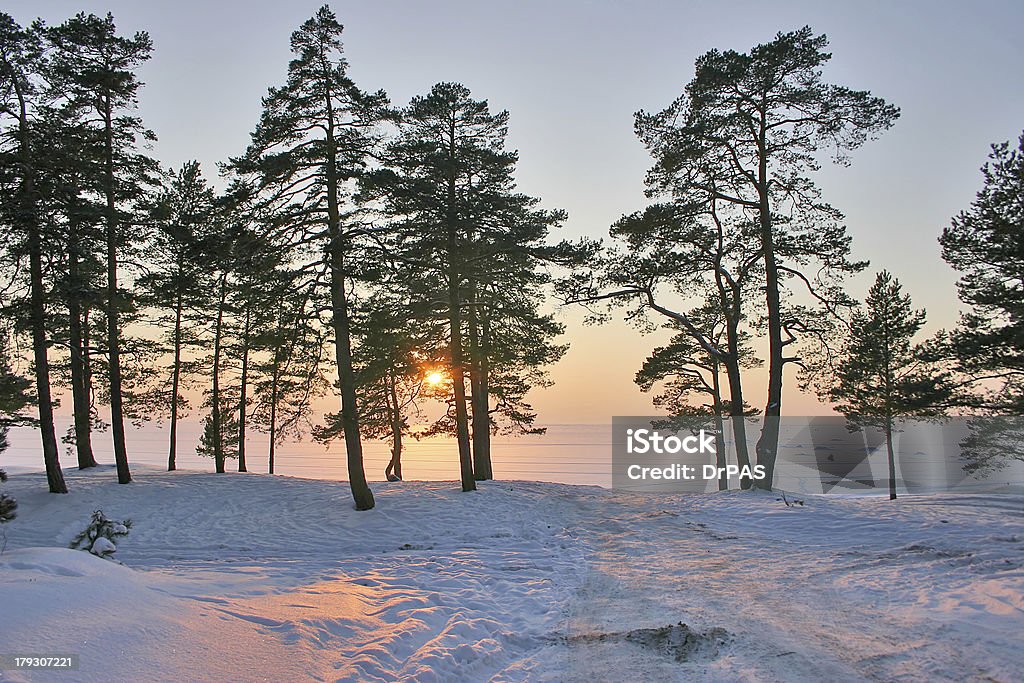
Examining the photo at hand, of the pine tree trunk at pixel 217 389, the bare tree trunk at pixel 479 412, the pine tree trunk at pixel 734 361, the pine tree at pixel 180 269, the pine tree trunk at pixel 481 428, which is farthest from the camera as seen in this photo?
the pine tree trunk at pixel 217 389

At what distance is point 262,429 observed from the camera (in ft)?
106

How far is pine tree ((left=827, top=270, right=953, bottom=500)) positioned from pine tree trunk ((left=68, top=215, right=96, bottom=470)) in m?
27.2

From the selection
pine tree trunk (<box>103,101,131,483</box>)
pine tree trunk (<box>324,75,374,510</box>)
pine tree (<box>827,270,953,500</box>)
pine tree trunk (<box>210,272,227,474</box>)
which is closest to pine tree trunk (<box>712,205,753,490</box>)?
pine tree (<box>827,270,953,500</box>)

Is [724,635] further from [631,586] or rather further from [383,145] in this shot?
[383,145]

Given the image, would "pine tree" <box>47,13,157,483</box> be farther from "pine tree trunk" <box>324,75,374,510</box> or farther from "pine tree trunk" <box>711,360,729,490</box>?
"pine tree trunk" <box>711,360,729,490</box>

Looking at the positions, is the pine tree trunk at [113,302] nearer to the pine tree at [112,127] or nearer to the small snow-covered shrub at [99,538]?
the pine tree at [112,127]

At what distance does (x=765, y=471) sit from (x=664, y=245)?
27.7 ft

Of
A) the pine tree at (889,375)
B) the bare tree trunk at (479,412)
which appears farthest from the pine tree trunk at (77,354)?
the pine tree at (889,375)

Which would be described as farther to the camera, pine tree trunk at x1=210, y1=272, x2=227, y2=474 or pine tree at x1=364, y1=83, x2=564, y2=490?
pine tree trunk at x1=210, y1=272, x2=227, y2=474

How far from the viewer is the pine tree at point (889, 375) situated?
76.1 feet

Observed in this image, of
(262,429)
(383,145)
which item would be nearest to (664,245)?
(383,145)

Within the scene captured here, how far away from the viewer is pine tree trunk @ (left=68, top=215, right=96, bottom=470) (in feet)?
55.0

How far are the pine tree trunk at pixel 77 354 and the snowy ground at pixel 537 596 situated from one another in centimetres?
650

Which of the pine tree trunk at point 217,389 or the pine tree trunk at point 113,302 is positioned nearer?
the pine tree trunk at point 113,302
